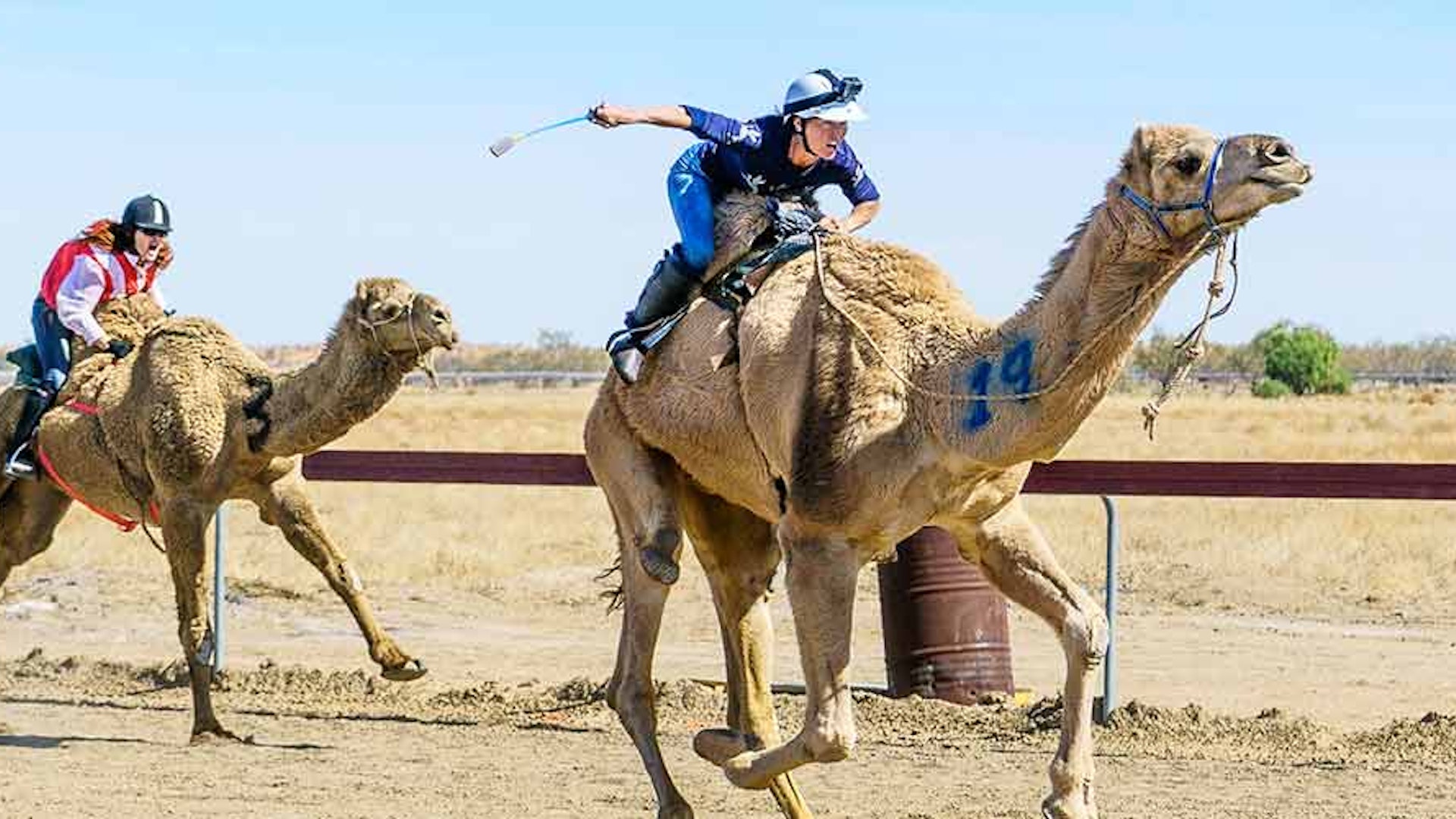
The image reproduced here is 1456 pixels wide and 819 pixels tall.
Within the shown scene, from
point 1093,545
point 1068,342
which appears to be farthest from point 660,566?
point 1093,545

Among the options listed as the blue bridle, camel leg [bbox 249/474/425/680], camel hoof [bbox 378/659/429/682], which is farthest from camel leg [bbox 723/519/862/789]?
camel leg [bbox 249/474/425/680]

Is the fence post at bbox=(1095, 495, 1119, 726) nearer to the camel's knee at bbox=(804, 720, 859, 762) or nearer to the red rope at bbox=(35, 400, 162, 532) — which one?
the camel's knee at bbox=(804, 720, 859, 762)

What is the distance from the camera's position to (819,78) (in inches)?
338

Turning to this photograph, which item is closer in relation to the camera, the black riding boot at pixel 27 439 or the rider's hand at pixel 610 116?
the rider's hand at pixel 610 116

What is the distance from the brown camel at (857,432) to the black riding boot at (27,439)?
4601mm

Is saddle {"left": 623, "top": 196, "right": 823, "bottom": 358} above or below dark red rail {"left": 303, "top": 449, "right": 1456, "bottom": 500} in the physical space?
above

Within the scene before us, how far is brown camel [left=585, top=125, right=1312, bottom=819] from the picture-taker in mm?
7109

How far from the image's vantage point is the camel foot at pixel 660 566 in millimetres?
9039

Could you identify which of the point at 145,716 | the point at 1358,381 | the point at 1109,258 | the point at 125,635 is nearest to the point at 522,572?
the point at 125,635

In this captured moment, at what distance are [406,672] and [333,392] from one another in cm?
149

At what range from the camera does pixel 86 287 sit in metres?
12.7

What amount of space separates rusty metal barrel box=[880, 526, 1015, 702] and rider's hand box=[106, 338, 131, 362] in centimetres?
414

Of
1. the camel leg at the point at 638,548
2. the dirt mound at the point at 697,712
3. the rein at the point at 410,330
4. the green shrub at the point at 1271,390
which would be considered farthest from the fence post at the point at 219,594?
the green shrub at the point at 1271,390

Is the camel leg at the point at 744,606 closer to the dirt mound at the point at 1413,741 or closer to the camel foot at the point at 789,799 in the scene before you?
the camel foot at the point at 789,799
